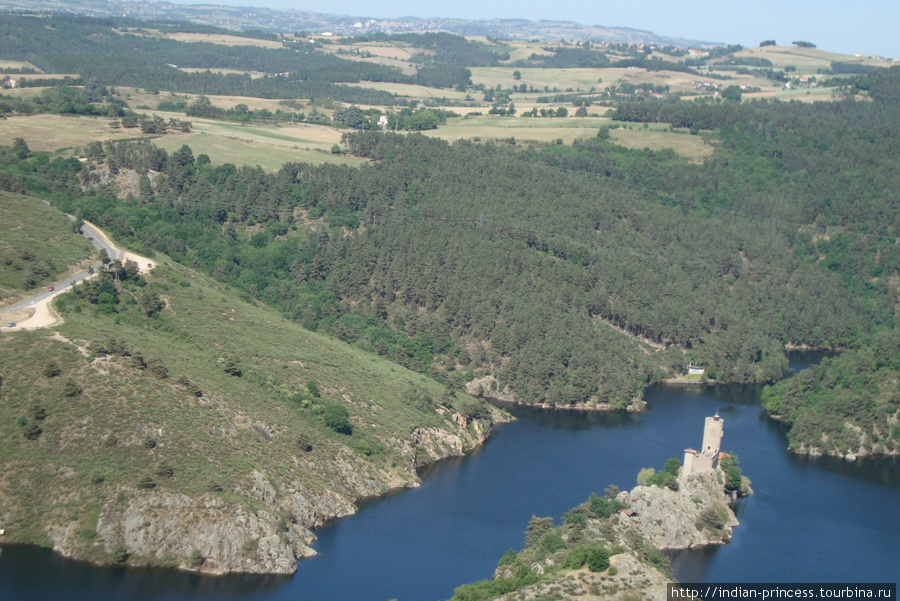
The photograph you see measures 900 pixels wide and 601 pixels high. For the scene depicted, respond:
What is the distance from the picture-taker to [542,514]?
101500 millimetres

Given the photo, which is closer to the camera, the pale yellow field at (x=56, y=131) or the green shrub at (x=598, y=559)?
the green shrub at (x=598, y=559)

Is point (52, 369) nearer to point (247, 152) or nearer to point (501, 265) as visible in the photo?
point (501, 265)

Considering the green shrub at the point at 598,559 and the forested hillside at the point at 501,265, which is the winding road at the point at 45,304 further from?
the green shrub at the point at 598,559

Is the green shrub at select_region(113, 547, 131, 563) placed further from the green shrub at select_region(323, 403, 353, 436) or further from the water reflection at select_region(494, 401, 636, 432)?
the water reflection at select_region(494, 401, 636, 432)

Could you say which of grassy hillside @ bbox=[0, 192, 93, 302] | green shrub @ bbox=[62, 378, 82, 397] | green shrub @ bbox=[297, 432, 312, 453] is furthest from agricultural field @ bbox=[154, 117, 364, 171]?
green shrub @ bbox=[62, 378, 82, 397]

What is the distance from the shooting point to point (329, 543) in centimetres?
9181

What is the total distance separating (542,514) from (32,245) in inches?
2620

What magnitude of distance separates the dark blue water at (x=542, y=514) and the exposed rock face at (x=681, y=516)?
5.57ft

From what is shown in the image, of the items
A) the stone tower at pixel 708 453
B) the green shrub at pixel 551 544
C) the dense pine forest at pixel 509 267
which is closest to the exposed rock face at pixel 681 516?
the stone tower at pixel 708 453

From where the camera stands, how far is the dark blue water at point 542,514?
267ft

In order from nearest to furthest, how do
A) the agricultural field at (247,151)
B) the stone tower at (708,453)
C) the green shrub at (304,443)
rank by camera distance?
the green shrub at (304,443) → the stone tower at (708,453) → the agricultural field at (247,151)

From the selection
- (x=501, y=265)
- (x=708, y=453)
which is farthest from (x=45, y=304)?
(x=501, y=265)

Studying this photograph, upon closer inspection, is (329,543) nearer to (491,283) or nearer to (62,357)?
(62,357)

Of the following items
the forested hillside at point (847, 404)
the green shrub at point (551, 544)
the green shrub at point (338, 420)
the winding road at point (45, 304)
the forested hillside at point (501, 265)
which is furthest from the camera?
the forested hillside at point (501, 265)
